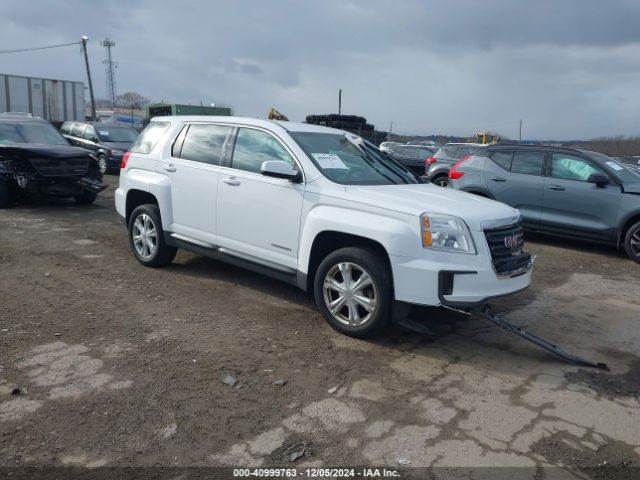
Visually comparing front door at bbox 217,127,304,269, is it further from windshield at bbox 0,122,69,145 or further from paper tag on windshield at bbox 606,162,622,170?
windshield at bbox 0,122,69,145

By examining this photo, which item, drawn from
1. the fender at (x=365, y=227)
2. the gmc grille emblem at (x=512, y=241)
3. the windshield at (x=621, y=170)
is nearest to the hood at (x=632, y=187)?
the windshield at (x=621, y=170)

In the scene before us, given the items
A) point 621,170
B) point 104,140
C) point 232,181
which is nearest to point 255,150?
point 232,181

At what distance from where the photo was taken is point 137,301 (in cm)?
558

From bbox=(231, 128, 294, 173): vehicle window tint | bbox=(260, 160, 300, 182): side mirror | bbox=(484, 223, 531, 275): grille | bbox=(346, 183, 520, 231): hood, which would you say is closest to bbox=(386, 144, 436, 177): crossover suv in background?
bbox=(231, 128, 294, 173): vehicle window tint

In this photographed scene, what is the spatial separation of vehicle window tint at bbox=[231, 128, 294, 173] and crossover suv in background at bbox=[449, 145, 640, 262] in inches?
224

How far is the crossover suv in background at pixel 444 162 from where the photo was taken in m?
14.2

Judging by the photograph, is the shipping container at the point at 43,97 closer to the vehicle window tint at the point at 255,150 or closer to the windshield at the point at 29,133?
the windshield at the point at 29,133

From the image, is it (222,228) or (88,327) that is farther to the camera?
(222,228)

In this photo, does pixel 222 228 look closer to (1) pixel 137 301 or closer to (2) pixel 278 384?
(1) pixel 137 301

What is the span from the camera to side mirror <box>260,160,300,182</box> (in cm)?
496

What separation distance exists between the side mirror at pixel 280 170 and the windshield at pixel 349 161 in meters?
0.26

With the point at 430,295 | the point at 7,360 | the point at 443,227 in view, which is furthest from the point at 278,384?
the point at 7,360

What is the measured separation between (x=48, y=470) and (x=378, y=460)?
1.72 meters

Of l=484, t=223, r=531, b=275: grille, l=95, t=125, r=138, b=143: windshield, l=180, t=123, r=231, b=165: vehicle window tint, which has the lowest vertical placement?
l=484, t=223, r=531, b=275: grille
